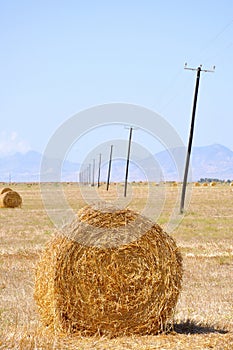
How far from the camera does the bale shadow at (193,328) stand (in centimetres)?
833

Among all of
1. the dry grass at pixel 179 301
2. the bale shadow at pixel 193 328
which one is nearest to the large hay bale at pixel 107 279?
the dry grass at pixel 179 301

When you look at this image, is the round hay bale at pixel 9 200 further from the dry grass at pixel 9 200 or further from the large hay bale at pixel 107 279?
the large hay bale at pixel 107 279

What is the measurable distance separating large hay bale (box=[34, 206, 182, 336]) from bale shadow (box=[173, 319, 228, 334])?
332mm

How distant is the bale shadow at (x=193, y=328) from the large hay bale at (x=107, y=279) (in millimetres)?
332

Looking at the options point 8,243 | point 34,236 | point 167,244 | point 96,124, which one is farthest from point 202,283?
point 34,236

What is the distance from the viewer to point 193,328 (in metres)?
8.55

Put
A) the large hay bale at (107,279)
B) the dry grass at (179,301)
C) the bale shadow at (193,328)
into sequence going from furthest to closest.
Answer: the bale shadow at (193,328) → the large hay bale at (107,279) → the dry grass at (179,301)

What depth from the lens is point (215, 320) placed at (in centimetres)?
903

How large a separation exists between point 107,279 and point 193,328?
145cm

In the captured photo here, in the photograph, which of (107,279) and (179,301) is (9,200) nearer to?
(179,301)

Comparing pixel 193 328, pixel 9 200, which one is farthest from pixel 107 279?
pixel 9 200

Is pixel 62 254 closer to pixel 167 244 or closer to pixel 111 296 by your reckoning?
pixel 111 296

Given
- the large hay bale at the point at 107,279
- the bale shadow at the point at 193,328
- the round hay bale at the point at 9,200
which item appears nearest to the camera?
the large hay bale at the point at 107,279

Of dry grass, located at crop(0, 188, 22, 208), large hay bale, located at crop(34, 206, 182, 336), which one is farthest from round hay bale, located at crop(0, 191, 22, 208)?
large hay bale, located at crop(34, 206, 182, 336)
